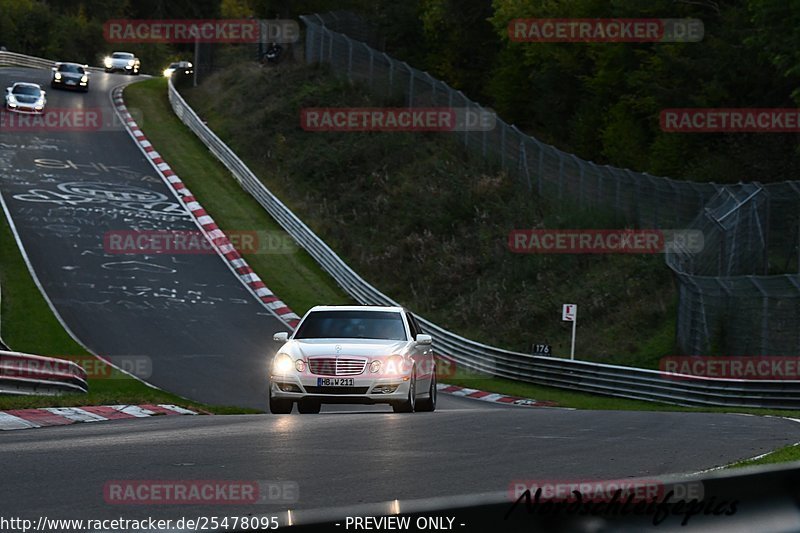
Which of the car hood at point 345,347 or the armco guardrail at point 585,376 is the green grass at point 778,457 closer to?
the car hood at point 345,347

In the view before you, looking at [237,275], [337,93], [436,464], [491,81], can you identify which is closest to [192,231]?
[237,275]

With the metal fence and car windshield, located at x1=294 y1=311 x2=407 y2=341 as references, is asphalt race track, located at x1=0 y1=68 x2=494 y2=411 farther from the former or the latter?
the metal fence

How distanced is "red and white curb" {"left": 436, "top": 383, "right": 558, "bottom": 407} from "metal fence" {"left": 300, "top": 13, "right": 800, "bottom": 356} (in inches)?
147

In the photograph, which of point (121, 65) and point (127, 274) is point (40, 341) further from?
point (121, 65)

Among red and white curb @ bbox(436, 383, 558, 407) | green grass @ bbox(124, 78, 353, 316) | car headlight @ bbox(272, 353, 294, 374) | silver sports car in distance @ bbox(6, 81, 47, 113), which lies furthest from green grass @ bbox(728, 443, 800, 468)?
silver sports car in distance @ bbox(6, 81, 47, 113)

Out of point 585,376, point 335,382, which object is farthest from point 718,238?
point 335,382

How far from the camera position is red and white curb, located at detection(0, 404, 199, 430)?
12.9m

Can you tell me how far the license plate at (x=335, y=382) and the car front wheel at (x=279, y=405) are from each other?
1.99ft

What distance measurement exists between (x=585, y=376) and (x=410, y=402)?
1232 cm

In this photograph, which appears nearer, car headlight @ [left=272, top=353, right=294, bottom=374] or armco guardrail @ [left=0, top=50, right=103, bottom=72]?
car headlight @ [left=272, top=353, right=294, bottom=374]

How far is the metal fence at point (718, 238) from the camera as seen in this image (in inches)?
946

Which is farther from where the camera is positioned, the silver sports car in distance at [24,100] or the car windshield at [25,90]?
the car windshield at [25,90]

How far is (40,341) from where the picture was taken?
27109mm

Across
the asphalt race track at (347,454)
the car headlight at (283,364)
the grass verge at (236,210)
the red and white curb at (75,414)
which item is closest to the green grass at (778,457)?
the asphalt race track at (347,454)
